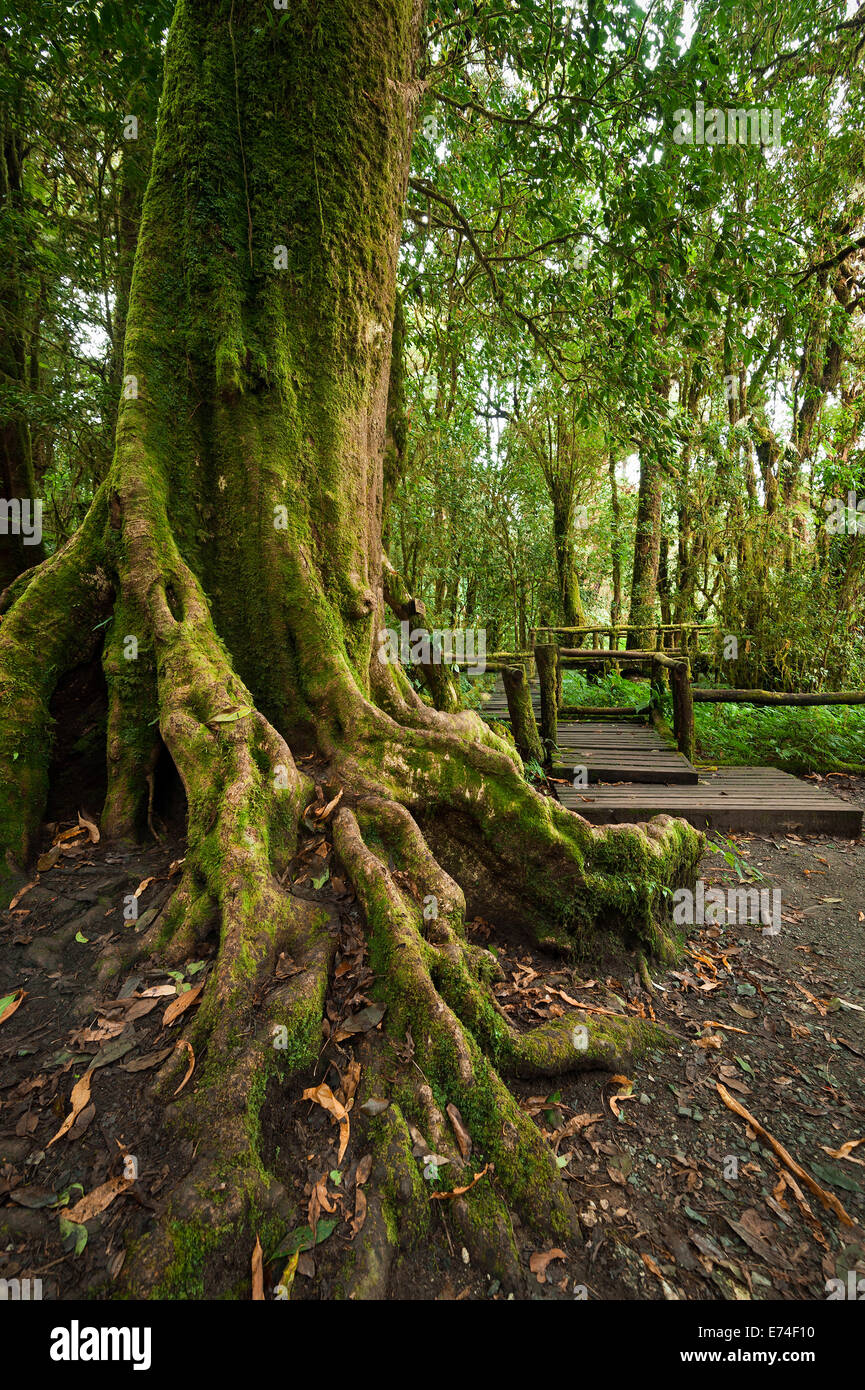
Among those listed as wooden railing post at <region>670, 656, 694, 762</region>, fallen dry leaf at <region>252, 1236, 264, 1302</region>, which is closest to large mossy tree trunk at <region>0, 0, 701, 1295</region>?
fallen dry leaf at <region>252, 1236, 264, 1302</region>

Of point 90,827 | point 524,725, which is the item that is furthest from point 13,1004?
point 524,725

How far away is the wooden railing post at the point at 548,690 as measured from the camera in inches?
277

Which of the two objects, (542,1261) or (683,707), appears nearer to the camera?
(542,1261)

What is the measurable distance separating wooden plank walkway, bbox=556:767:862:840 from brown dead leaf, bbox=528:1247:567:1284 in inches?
145

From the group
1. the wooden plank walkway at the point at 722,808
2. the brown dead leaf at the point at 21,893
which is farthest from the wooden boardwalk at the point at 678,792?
the brown dead leaf at the point at 21,893

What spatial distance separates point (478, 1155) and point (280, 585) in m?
2.77

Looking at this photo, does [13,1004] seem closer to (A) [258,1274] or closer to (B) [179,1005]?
(B) [179,1005]

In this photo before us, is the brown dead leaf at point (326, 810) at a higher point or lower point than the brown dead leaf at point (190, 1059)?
higher

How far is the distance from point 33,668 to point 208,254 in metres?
2.55

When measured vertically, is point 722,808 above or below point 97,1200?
above

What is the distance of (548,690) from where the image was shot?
7.16 metres

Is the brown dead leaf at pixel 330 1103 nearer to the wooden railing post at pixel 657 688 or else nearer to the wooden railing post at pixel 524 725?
the wooden railing post at pixel 524 725

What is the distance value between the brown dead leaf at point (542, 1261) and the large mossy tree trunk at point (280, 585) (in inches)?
23.1
